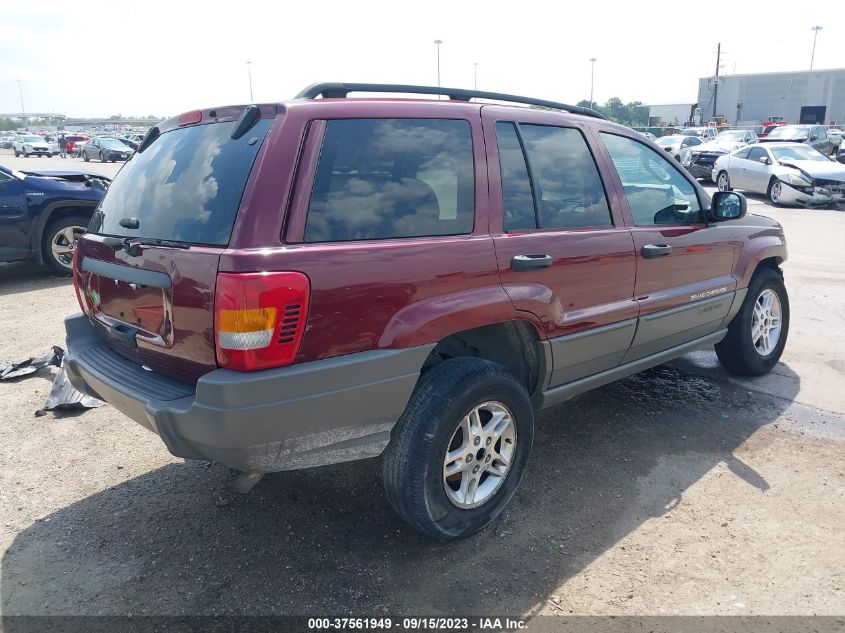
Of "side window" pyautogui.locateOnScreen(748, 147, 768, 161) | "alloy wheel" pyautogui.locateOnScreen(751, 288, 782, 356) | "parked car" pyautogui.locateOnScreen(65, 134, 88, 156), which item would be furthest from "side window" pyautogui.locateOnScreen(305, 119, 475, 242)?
"parked car" pyautogui.locateOnScreen(65, 134, 88, 156)

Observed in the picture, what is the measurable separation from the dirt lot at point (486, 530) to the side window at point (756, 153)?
542 inches

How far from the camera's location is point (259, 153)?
2.37 metres

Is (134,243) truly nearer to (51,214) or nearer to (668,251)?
(668,251)

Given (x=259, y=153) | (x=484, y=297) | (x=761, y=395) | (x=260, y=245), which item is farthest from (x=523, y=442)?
(x=761, y=395)

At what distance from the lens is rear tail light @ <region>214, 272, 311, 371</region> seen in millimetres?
2176

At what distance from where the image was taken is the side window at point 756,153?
16069 mm

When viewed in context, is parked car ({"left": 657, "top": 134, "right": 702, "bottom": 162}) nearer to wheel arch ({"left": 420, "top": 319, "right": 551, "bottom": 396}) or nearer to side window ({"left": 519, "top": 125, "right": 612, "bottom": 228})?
side window ({"left": 519, "top": 125, "right": 612, "bottom": 228})

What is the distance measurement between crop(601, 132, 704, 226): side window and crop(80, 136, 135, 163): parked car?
118 feet

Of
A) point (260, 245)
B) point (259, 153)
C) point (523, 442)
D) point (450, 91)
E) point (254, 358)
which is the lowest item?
point (523, 442)

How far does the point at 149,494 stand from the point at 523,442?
1932 millimetres

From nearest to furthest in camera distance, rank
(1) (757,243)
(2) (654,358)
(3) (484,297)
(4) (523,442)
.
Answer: (3) (484,297), (4) (523,442), (2) (654,358), (1) (757,243)

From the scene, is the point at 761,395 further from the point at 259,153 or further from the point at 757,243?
the point at 259,153

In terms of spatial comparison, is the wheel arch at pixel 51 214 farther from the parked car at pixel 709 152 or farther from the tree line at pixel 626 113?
the tree line at pixel 626 113

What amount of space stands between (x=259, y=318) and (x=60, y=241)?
Result: 697 centimetres
